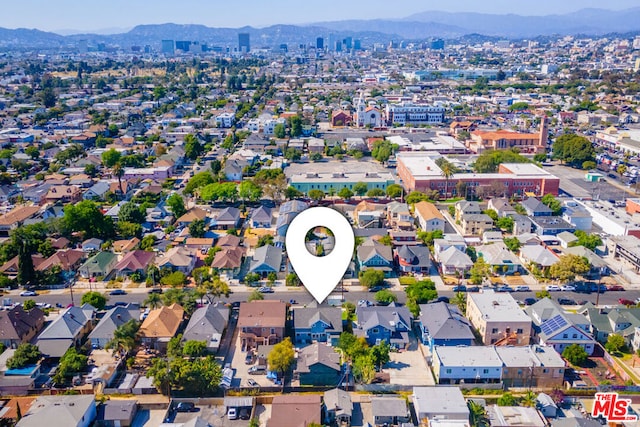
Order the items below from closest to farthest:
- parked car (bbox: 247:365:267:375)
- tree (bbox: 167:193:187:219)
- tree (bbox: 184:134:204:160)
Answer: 1. parked car (bbox: 247:365:267:375)
2. tree (bbox: 167:193:187:219)
3. tree (bbox: 184:134:204:160)

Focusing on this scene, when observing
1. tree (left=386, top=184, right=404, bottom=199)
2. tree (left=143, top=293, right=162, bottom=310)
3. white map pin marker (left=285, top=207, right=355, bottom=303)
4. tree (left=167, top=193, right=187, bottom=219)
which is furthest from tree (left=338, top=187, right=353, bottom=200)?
white map pin marker (left=285, top=207, right=355, bottom=303)

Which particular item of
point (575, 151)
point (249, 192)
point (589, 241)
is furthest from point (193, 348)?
point (575, 151)

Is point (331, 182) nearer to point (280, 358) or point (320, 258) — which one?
point (280, 358)

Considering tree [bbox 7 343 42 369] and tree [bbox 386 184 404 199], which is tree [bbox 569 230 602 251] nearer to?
tree [bbox 386 184 404 199]

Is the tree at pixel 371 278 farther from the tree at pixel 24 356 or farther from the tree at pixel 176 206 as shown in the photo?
the tree at pixel 176 206

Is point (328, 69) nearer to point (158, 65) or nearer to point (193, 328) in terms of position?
point (158, 65)

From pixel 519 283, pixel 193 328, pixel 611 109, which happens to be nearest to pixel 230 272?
pixel 193 328
